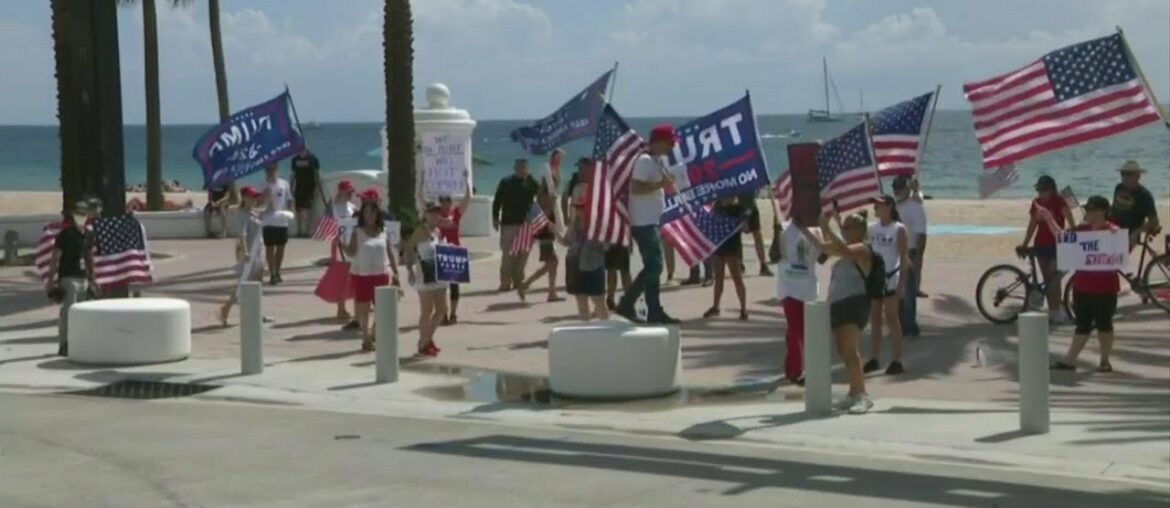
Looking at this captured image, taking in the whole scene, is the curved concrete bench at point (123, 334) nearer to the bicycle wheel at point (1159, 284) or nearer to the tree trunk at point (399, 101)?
the tree trunk at point (399, 101)

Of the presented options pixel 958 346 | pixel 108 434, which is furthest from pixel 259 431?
pixel 958 346

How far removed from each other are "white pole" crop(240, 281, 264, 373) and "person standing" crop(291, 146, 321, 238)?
1273cm

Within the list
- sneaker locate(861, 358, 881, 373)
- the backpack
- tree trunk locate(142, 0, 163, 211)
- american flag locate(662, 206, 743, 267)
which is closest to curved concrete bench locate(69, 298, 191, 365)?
american flag locate(662, 206, 743, 267)

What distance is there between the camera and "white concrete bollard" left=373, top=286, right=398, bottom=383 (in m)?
14.5

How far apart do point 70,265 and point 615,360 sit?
5736mm

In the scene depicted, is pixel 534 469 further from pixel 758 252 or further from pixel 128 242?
pixel 758 252

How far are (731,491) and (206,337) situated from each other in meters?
9.16

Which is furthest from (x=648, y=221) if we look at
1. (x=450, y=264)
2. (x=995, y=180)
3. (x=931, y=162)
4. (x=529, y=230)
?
(x=931, y=162)

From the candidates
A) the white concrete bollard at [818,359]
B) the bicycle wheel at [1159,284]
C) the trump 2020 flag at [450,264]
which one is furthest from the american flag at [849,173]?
the bicycle wheel at [1159,284]

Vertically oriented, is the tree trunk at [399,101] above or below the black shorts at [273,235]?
above

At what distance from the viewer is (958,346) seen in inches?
630

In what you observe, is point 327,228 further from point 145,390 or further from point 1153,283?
point 1153,283

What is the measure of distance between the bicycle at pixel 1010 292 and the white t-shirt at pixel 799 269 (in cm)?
447

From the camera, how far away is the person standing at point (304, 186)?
28297mm
